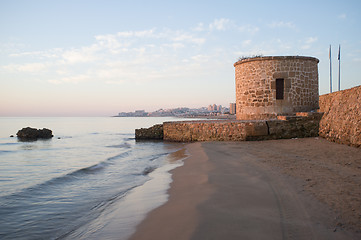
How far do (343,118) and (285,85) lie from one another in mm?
5256

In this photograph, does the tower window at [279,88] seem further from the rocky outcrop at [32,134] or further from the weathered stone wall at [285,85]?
the rocky outcrop at [32,134]

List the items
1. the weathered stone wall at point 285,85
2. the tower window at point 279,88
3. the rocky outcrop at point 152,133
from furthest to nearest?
the rocky outcrop at point 152,133 < the tower window at point 279,88 < the weathered stone wall at point 285,85

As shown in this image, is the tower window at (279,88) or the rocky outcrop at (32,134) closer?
the tower window at (279,88)

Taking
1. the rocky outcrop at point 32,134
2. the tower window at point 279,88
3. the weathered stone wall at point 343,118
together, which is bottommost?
the rocky outcrop at point 32,134

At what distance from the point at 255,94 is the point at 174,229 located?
11.6 metres

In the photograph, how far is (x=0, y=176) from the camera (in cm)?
691

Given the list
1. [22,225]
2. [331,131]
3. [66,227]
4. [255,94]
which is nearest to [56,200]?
[22,225]

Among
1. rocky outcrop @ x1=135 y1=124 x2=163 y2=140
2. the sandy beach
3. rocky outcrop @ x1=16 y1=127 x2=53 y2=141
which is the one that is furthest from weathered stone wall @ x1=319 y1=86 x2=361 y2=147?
rocky outcrop @ x1=16 y1=127 x2=53 y2=141

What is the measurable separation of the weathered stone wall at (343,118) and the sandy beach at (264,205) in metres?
2.25

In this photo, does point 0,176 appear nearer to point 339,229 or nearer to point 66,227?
point 66,227

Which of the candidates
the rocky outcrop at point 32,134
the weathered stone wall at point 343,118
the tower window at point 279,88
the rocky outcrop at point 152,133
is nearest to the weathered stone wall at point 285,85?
the tower window at point 279,88

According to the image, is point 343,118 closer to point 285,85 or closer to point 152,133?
point 285,85

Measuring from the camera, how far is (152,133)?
16.4 m

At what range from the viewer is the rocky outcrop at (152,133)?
52.3ft
